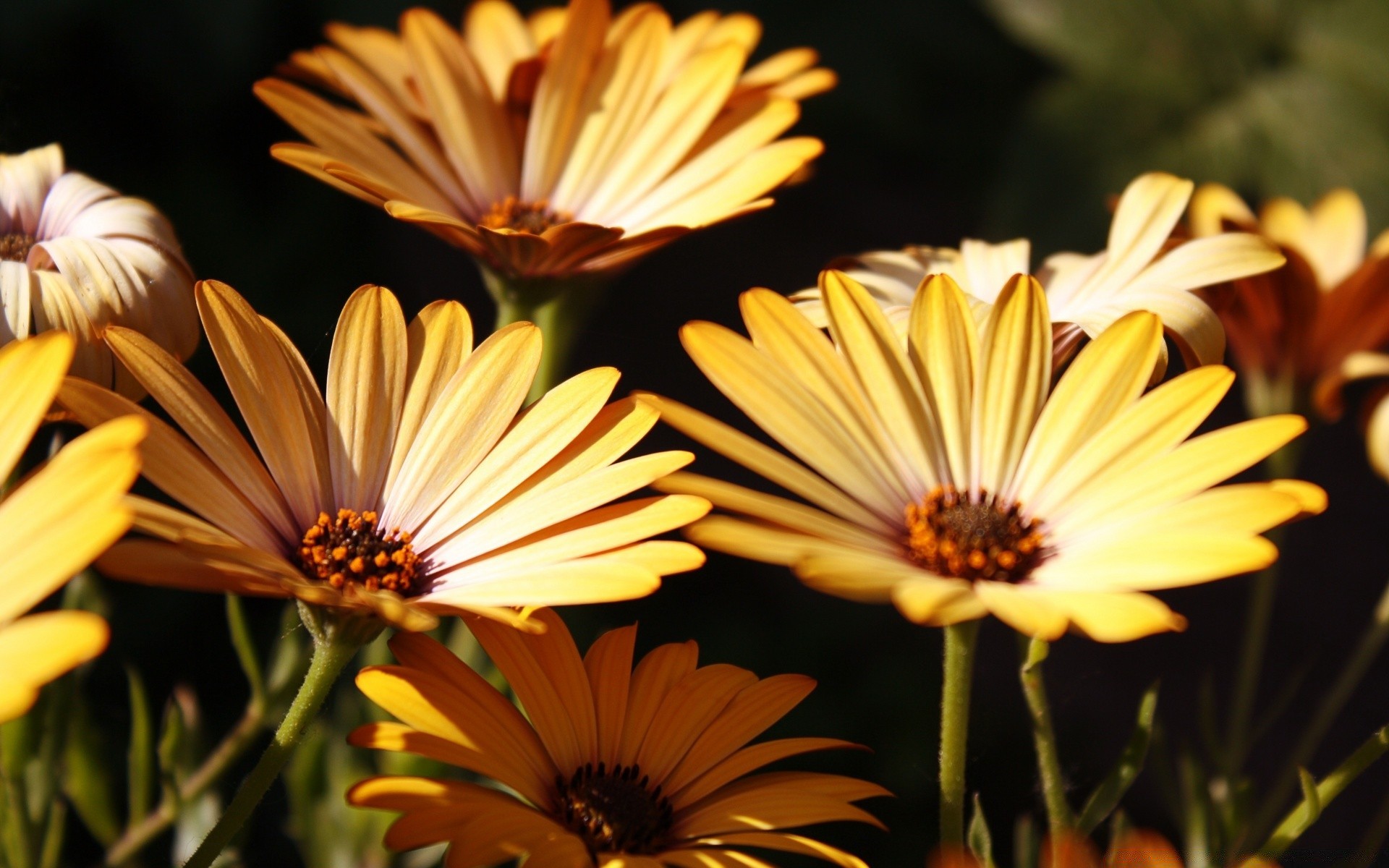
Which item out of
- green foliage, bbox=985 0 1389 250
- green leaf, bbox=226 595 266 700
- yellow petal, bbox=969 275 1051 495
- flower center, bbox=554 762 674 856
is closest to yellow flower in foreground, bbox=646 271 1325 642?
yellow petal, bbox=969 275 1051 495

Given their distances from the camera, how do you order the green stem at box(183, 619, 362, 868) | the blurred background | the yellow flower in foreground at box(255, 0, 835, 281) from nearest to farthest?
the green stem at box(183, 619, 362, 868)
the yellow flower in foreground at box(255, 0, 835, 281)
the blurred background

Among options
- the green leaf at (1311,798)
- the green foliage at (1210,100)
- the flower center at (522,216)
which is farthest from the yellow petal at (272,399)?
the green foliage at (1210,100)

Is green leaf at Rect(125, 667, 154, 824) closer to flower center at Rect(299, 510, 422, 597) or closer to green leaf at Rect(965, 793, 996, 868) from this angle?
flower center at Rect(299, 510, 422, 597)

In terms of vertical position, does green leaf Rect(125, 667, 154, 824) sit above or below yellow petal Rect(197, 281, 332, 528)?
below

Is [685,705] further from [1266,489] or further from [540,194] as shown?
[540,194]

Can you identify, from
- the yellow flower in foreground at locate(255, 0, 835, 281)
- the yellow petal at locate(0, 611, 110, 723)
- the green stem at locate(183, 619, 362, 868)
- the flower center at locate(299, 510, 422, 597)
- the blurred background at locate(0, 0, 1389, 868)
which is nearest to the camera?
the yellow petal at locate(0, 611, 110, 723)

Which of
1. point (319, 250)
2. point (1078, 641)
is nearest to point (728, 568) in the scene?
point (1078, 641)

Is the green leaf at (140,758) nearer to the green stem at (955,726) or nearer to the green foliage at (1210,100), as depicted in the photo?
the green stem at (955,726)
